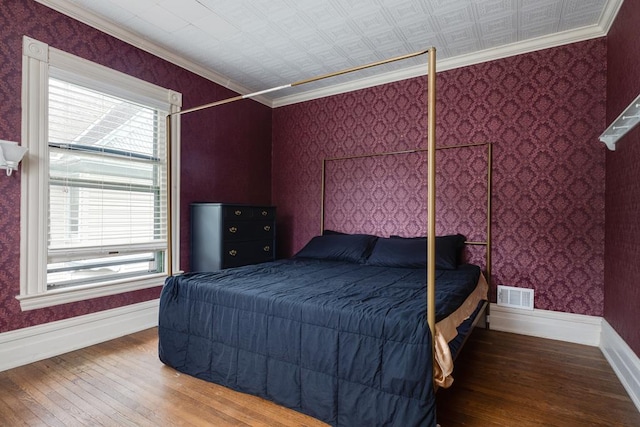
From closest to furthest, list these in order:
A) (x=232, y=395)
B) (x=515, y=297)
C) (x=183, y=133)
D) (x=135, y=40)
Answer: (x=232, y=395), (x=135, y=40), (x=515, y=297), (x=183, y=133)

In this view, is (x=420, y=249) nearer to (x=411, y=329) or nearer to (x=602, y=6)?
(x=411, y=329)

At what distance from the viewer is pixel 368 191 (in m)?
3.80

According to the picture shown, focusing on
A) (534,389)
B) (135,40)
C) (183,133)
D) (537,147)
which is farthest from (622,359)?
(135,40)

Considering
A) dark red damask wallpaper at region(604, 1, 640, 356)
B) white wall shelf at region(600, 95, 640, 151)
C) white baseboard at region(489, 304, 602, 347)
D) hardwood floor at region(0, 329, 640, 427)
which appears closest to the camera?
hardwood floor at region(0, 329, 640, 427)

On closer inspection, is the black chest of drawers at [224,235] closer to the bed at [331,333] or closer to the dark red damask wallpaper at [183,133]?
the dark red damask wallpaper at [183,133]

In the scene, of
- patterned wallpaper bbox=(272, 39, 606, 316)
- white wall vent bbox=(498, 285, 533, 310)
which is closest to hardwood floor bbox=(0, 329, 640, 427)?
white wall vent bbox=(498, 285, 533, 310)

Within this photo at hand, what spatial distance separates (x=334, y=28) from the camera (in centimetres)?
278

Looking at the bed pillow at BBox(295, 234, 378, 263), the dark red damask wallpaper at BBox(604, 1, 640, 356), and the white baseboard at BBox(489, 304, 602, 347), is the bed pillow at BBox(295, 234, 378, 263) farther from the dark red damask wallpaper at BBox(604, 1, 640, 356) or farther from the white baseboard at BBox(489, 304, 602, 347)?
the dark red damask wallpaper at BBox(604, 1, 640, 356)

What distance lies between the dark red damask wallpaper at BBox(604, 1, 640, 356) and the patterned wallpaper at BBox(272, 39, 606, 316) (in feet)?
0.47

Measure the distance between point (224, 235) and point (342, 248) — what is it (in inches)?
46.8

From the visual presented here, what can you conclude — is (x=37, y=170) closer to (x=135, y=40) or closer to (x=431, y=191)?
(x=135, y=40)

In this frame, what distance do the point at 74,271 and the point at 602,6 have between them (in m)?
4.48

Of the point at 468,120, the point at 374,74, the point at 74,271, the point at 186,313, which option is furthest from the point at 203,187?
the point at 468,120

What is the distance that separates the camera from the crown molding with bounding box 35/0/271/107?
8.02 feet
